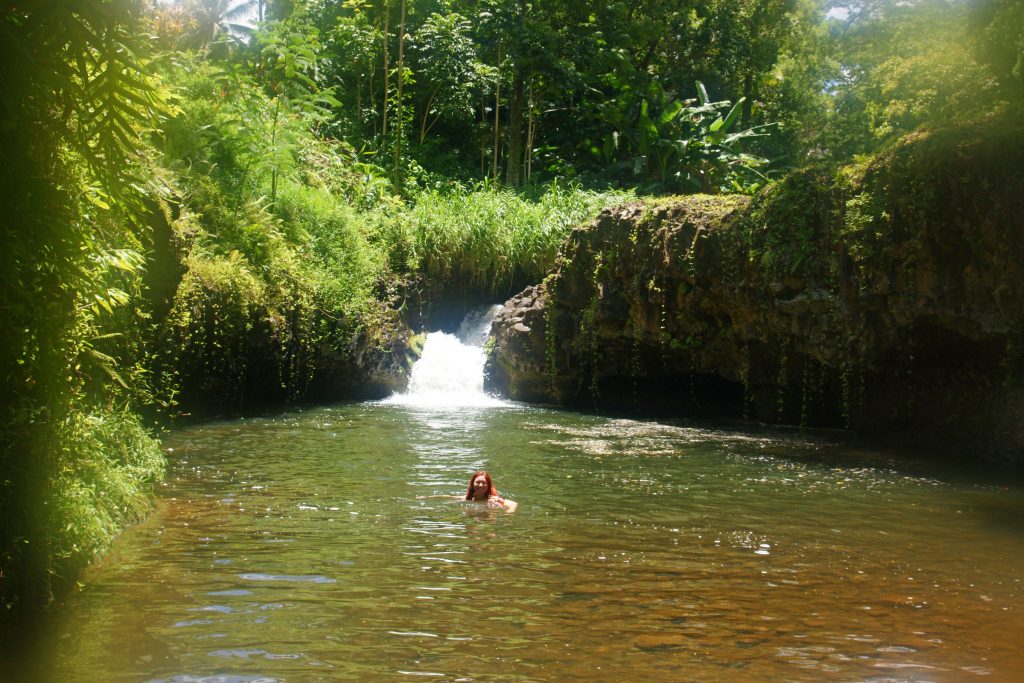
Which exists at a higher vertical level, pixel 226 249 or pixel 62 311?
pixel 226 249

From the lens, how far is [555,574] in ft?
20.0

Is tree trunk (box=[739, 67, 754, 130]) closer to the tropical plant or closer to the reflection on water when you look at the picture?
the tropical plant

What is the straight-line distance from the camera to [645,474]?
9883 millimetres

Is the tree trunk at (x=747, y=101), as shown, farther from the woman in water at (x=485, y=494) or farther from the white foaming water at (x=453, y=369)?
the woman in water at (x=485, y=494)

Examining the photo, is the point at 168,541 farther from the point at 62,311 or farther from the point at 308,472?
the point at 308,472

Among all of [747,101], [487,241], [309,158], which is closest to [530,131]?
[309,158]

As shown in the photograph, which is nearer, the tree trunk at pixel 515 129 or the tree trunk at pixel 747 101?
the tree trunk at pixel 515 129

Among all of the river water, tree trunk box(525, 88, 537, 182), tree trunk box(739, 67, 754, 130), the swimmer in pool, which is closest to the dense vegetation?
tree trunk box(739, 67, 754, 130)

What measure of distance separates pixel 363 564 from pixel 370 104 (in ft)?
79.3

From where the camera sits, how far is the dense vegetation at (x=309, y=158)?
4.70 metres

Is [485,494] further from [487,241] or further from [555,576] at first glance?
[487,241]

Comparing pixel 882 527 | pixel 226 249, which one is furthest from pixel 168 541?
pixel 226 249

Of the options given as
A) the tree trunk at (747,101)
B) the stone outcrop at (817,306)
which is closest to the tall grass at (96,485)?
the stone outcrop at (817,306)

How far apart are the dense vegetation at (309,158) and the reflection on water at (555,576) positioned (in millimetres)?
816
